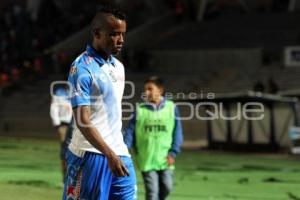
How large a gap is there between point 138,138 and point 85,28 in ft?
113

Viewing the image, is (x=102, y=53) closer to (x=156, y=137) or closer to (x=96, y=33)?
(x=96, y=33)

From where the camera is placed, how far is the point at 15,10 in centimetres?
4316

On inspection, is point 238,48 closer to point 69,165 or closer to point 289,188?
point 289,188

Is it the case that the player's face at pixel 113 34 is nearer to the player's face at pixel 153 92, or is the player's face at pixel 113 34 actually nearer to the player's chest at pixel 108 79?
the player's chest at pixel 108 79

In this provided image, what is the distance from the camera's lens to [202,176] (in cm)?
1514

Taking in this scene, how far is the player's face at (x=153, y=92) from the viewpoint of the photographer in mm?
9094

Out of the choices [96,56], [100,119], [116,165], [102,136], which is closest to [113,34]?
[96,56]

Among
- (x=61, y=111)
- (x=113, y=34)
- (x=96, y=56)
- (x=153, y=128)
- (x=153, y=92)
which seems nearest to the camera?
(x=113, y=34)

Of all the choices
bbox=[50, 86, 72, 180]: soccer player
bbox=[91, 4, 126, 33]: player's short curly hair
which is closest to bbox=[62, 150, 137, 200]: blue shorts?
bbox=[91, 4, 126, 33]: player's short curly hair

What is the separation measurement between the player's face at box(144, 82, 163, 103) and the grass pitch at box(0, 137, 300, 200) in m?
2.58

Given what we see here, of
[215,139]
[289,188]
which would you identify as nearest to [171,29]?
[215,139]

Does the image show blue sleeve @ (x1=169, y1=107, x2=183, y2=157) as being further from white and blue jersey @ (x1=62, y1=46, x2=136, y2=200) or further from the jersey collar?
the jersey collar

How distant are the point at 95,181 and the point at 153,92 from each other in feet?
11.7

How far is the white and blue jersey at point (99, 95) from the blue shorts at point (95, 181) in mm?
79
